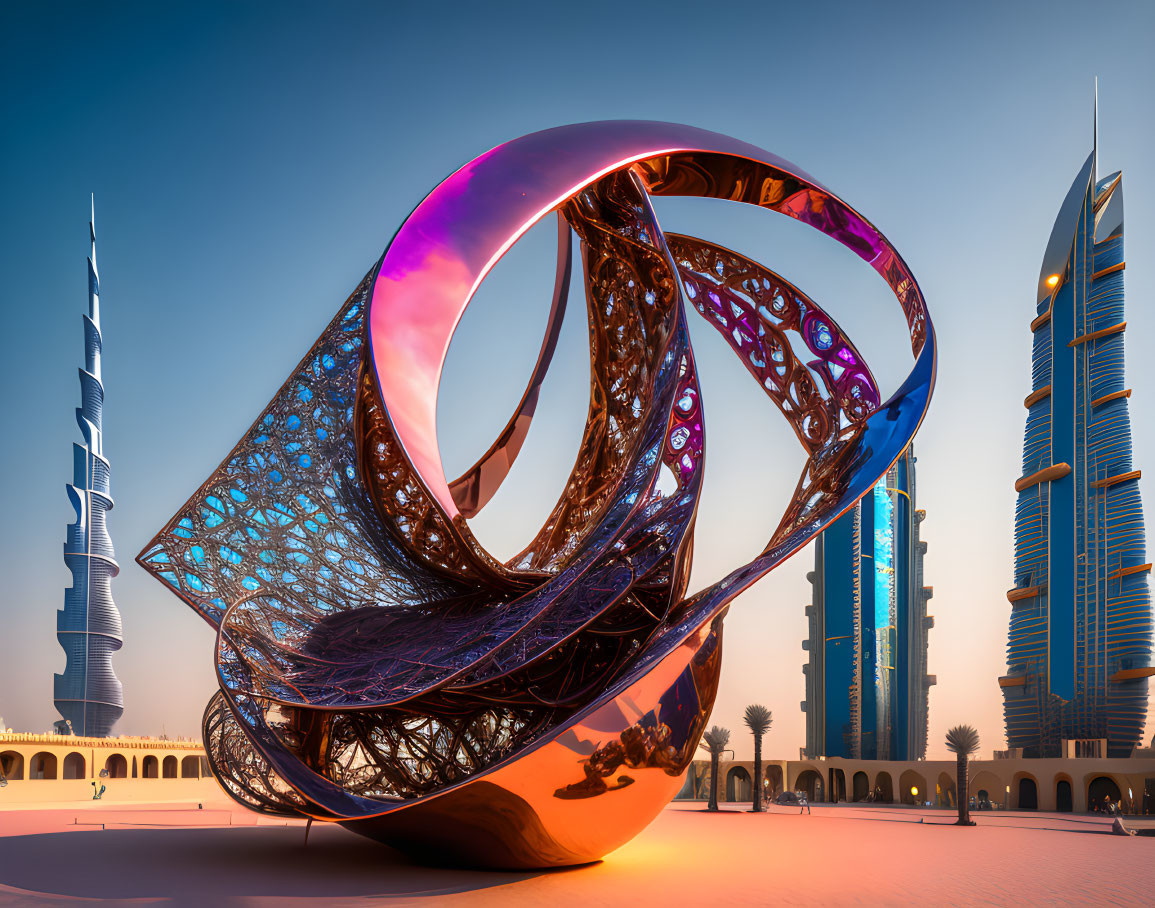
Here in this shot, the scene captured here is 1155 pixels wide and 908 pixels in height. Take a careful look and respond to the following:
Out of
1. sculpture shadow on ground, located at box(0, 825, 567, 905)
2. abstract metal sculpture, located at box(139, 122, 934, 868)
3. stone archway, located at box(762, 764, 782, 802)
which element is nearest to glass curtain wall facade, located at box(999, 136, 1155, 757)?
stone archway, located at box(762, 764, 782, 802)

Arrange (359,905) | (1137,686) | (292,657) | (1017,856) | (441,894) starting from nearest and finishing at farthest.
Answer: (359,905), (441,894), (292,657), (1017,856), (1137,686)

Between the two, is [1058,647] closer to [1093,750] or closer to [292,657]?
[1093,750]

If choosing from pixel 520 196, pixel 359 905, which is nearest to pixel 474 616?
pixel 359 905

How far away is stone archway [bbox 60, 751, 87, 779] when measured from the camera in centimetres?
5603

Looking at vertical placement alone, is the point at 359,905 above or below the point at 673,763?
below

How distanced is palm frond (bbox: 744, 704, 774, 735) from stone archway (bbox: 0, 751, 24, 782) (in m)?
35.4

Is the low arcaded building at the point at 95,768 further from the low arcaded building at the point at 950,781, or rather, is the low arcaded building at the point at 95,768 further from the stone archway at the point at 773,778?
the stone archway at the point at 773,778

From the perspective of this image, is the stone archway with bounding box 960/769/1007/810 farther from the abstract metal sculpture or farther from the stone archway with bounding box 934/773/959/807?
the abstract metal sculpture

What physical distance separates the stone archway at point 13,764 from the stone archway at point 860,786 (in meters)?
44.0

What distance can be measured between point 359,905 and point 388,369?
6514mm

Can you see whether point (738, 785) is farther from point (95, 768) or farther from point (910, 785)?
point (95, 768)

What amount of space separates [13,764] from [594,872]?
47123mm

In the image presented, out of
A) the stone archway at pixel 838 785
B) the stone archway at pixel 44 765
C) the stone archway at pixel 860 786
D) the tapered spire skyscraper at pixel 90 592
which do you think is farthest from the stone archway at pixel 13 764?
the stone archway at pixel 860 786

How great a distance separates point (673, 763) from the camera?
13.4 metres
